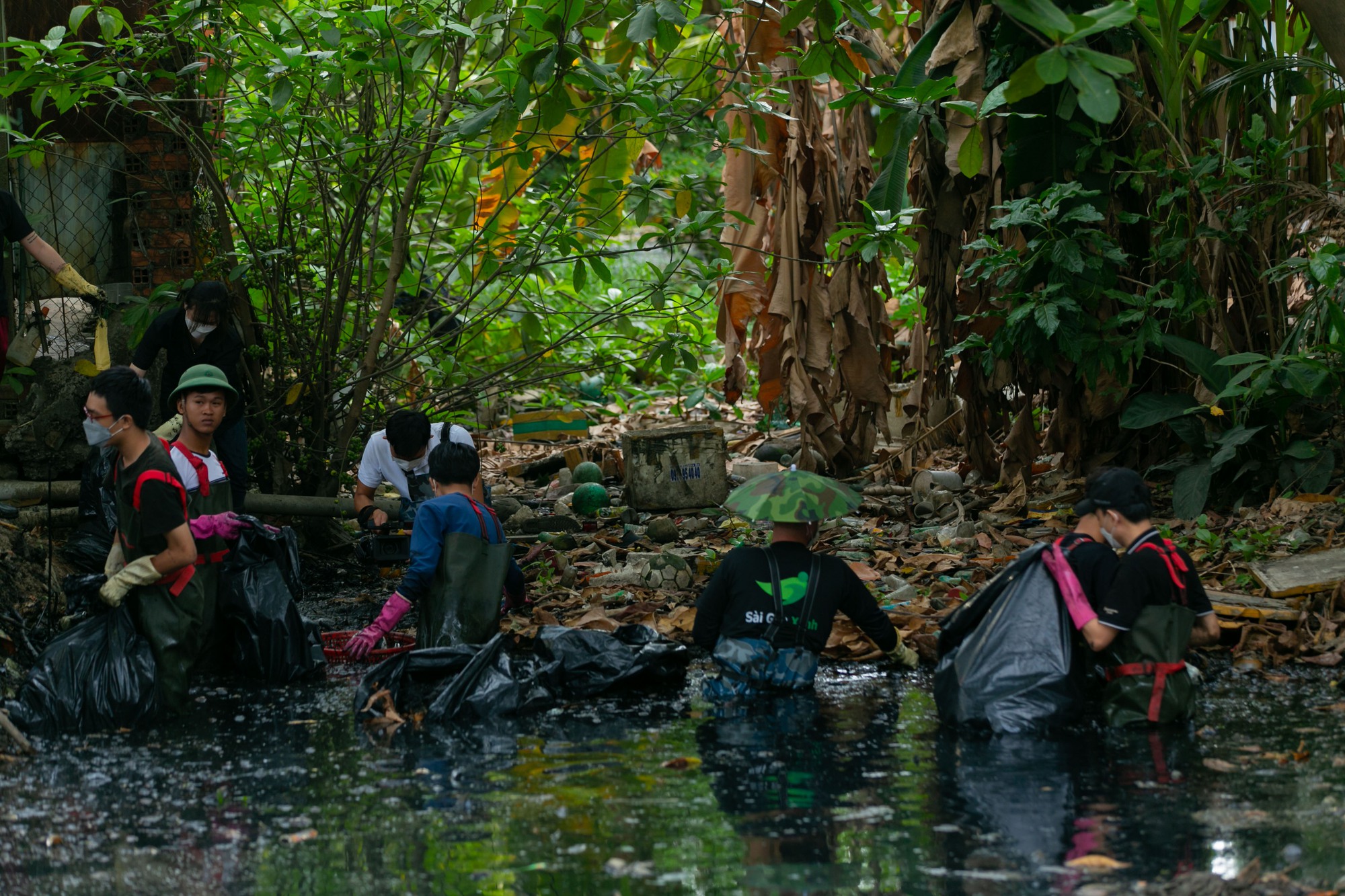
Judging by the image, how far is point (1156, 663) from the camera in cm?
430

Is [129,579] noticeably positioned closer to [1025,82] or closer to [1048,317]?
[1025,82]

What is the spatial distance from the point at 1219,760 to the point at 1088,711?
0.69 m

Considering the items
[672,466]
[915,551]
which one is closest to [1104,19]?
[915,551]

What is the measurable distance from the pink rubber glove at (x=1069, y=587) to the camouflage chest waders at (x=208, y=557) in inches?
132

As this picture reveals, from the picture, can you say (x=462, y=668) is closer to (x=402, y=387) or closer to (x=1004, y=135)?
(x=402, y=387)

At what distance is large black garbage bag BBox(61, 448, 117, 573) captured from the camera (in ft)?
20.3

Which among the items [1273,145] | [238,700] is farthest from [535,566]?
[1273,145]

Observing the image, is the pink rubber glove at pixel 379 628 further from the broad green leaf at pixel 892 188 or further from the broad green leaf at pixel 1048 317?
the broad green leaf at pixel 1048 317

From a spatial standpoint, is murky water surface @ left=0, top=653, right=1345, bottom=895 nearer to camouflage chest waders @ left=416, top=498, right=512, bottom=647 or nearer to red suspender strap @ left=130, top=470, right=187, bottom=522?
camouflage chest waders @ left=416, top=498, right=512, bottom=647

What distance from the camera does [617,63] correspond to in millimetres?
8820

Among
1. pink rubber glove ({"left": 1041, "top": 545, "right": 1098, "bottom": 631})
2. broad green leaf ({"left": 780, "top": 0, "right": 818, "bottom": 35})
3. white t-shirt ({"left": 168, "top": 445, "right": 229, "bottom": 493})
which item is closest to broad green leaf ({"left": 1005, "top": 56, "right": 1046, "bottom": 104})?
broad green leaf ({"left": 780, "top": 0, "right": 818, "bottom": 35})

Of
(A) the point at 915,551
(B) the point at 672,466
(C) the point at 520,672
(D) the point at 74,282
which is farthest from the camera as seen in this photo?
(B) the point at 672,466

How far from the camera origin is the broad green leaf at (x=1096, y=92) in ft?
11.2

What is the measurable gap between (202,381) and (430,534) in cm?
117
